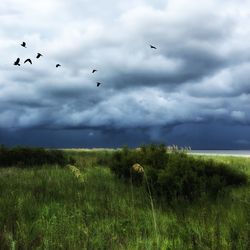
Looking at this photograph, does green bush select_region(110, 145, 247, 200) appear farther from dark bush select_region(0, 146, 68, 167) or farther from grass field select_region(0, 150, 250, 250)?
dark bush select_region(0, 146, 68, 167)

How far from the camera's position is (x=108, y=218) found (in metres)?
10.2

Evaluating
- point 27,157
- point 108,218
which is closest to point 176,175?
point 108,218

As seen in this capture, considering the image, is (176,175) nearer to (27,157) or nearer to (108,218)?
(108,218)

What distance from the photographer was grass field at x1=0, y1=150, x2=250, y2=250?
654 centimetres

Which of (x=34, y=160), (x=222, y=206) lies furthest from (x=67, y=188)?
(x=34, y=160)

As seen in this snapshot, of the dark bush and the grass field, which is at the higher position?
→ the dark bush

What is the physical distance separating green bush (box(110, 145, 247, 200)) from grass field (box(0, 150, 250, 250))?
462 millimetres

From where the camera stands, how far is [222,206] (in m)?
11.3

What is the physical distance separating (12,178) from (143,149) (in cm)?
534

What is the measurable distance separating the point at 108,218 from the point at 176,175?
3854 mm

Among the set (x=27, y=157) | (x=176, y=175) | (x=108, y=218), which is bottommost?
(x=108, y=218)

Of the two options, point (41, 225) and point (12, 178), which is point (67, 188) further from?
point (41, 225)

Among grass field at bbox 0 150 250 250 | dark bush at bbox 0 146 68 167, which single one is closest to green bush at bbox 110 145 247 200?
grass field at bbox 0 150 250 250

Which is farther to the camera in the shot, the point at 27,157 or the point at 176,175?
the point at 27,157
